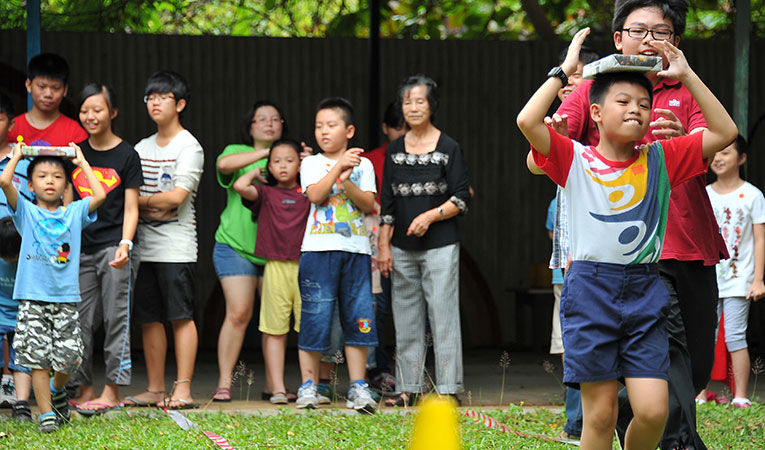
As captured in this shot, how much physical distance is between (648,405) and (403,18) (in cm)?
912

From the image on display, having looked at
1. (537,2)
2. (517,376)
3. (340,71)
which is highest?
(537,2)

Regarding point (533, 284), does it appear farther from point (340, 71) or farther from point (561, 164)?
point (561, 164)

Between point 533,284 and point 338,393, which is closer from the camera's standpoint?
point 338,393

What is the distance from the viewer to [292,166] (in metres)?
5.85

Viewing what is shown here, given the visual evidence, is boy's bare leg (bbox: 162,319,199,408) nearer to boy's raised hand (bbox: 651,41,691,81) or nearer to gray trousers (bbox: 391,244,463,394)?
gray trousers (bbox: 391,244,463,394)

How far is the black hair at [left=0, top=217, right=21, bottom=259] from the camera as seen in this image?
504cm

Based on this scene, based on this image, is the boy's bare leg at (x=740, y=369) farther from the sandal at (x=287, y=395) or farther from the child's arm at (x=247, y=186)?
the child's arm at (x=247, y=186)

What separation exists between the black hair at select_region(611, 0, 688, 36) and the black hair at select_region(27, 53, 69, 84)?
334 cm

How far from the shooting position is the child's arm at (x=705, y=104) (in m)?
3.12

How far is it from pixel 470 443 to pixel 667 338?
162 cm

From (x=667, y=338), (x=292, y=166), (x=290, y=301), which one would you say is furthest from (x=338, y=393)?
(x=667, y=338)

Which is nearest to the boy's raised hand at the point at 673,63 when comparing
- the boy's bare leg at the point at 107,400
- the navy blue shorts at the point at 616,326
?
the navy blue shorts at the point at 616,326

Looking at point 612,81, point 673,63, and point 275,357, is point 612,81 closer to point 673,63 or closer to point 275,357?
point 673,63

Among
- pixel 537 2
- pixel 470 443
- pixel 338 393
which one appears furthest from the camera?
pixel 537 2
